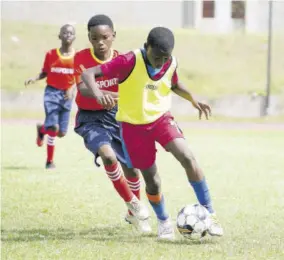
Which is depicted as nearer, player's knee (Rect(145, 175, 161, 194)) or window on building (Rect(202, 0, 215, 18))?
player's knee (Rect(145, 175, 161, 194))

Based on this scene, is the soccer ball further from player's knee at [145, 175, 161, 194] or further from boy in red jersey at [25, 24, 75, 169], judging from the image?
boy in red jersey at [25, 24, 75, 169]

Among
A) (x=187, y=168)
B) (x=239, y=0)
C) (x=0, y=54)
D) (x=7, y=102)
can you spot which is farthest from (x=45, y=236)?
(x=239, y=0)

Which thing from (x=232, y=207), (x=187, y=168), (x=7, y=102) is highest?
(x=187, y=168)

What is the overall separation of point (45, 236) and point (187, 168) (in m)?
1.38

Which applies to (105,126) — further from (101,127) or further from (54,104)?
(54,104)

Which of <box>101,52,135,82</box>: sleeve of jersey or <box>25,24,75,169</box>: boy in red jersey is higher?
<box>101,52,135,82</box>: sleeve of jersey

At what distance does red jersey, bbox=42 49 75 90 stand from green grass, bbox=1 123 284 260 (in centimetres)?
131

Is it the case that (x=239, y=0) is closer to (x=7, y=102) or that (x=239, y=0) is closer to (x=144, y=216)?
(x=7, y=102)

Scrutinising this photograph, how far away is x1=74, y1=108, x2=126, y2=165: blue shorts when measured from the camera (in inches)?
311

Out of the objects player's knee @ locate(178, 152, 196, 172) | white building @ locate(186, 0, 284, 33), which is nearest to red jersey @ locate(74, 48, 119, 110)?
player's knee @ locate(178, 152, 196, 172)

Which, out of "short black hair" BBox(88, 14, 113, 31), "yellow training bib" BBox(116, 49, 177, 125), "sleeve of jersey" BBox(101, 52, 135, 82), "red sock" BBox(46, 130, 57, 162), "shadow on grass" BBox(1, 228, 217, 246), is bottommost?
"red sock" BBox(46, 130, 57, 162)

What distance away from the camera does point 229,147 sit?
18000mm

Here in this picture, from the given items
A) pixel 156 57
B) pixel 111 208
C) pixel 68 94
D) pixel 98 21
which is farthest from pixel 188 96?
pixel 68 94

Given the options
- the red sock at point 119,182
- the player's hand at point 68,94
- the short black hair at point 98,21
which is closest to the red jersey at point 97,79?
the short black hair at point 98,21
